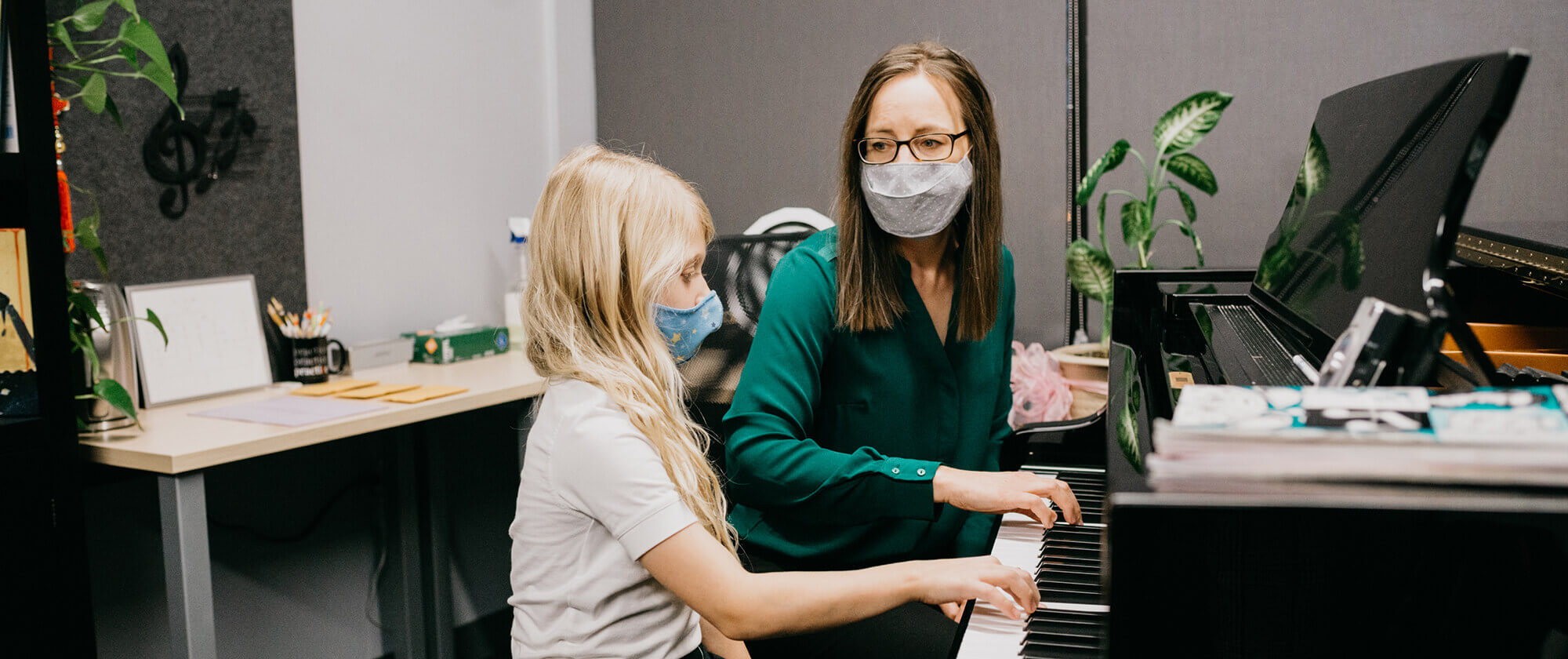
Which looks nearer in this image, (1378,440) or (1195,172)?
(1378,440)

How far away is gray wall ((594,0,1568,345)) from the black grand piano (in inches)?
30.5

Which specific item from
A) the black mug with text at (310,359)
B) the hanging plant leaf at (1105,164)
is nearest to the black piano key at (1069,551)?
the hanging plant leaf at (1105,164)

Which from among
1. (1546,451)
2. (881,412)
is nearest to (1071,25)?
(881,412)

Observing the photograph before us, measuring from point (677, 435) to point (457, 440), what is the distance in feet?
5.00

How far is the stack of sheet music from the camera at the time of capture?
433mm

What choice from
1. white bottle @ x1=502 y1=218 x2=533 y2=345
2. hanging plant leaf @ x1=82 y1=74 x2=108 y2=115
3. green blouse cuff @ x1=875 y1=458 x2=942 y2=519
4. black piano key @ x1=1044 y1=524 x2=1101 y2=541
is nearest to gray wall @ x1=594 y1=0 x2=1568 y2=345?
white bottle @ x1=502 y1=218 x2=533 y2=345

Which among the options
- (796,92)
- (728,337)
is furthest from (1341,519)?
(796,92)

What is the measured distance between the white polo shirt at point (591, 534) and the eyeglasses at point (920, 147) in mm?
452

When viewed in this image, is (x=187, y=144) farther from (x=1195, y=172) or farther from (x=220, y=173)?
(x=1195, y=172)

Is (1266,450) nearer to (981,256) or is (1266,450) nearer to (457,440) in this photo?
(981,256)

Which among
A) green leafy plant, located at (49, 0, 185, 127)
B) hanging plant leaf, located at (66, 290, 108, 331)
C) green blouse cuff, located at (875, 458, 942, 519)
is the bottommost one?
green blouse cuff, located at (875, 458, 942, 519)

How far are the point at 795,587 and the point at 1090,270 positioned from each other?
1.17 meters

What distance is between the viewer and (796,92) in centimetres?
249

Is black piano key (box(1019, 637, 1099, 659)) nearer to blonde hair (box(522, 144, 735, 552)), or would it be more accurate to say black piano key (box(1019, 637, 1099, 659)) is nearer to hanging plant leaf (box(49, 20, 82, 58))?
blonde hair (box(522, 144, 735, 552))
